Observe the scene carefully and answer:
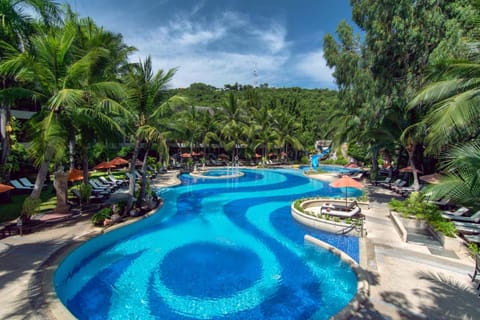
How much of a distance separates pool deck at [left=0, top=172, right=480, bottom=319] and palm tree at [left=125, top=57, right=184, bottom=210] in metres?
4.28

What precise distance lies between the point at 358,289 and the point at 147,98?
417 inches

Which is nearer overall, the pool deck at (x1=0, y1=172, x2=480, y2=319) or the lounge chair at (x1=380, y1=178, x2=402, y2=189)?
the pool deck at (x1=0, y1=172, x2=480, y2=319)

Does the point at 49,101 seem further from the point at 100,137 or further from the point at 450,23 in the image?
the point at 450,23

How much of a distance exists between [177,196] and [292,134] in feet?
92.7

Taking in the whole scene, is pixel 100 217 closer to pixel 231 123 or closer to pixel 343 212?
pixel 343 212

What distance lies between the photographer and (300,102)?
2142 inches

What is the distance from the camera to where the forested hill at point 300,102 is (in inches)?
1951

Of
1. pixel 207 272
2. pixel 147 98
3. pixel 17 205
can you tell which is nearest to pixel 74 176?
pixel 17 205

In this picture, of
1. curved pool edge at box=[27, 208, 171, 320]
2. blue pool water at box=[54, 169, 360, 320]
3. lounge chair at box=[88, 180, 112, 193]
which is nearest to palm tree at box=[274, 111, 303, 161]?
blue pool water at box=[54, 169, 360, 320]

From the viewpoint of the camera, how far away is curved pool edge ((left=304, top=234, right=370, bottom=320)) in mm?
5070

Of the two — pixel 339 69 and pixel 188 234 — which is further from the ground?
pixel 339 69

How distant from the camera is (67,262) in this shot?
7488mm

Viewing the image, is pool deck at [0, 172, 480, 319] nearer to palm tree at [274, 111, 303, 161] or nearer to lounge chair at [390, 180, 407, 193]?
lounge chair at [390, 180, 407, 193]

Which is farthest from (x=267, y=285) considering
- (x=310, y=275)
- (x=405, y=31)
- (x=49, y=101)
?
(x=405, y=31)
